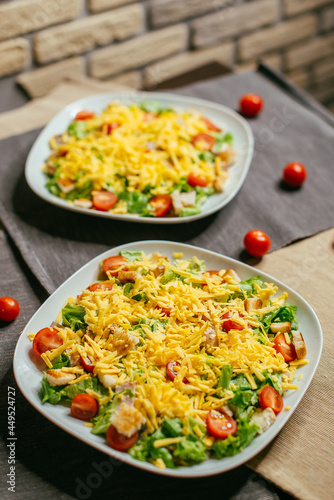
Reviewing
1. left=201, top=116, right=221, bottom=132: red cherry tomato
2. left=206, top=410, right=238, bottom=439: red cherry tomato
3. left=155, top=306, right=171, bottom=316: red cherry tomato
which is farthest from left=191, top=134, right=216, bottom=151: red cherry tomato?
left=206, top=410, right=238, bottom=439: red cherry tomato

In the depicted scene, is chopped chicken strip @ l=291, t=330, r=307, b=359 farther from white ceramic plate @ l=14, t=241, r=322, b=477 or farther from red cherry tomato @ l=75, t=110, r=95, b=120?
red cherry tomato @ l=75, t=110, r=95, b=120

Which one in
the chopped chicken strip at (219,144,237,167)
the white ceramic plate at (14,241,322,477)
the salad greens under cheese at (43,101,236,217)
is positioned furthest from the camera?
the chopped chicken strip at (219,144,237,167)

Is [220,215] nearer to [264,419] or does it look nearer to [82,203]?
[82,203]

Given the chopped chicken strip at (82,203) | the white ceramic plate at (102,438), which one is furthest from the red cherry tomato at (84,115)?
the white ceramic plate at (102,438)

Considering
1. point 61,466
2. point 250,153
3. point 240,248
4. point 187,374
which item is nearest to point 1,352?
point 61,466

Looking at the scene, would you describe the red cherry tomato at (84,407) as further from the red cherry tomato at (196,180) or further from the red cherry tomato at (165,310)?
the red cherry tomato at (196,180)

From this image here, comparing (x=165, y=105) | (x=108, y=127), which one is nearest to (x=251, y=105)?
(x=165, y=105)

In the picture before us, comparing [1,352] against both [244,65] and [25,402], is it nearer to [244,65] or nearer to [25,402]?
[25,402]
